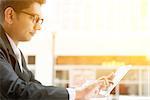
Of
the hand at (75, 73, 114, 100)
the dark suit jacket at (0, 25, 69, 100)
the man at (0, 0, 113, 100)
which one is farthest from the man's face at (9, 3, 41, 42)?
the hand at (75, 73, 114, 100)

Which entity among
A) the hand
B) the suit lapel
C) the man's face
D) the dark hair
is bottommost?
the hand

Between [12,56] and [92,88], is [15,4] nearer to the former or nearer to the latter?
[12,56]

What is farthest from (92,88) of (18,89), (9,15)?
(9,15)

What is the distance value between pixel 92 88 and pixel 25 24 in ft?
0.89

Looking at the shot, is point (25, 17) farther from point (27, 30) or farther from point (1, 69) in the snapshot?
point (1, 69)

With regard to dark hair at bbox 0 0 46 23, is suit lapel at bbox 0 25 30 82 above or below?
below

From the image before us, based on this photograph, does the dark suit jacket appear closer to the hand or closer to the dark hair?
the hand

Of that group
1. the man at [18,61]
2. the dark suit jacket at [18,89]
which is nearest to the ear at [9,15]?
the man at [18,61]

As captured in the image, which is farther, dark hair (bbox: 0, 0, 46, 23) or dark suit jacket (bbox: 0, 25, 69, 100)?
dark hair (bbox: 0, 0, 46, 23)

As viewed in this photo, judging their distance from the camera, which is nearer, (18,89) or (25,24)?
(18,89)

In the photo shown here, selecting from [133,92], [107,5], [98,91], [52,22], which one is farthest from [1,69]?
[133,92]

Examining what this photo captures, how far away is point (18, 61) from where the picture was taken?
930 millimetres

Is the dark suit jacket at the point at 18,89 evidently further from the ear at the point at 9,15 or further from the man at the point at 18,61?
the ear at the point at 9,15

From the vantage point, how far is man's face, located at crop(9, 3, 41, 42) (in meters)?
0.92
